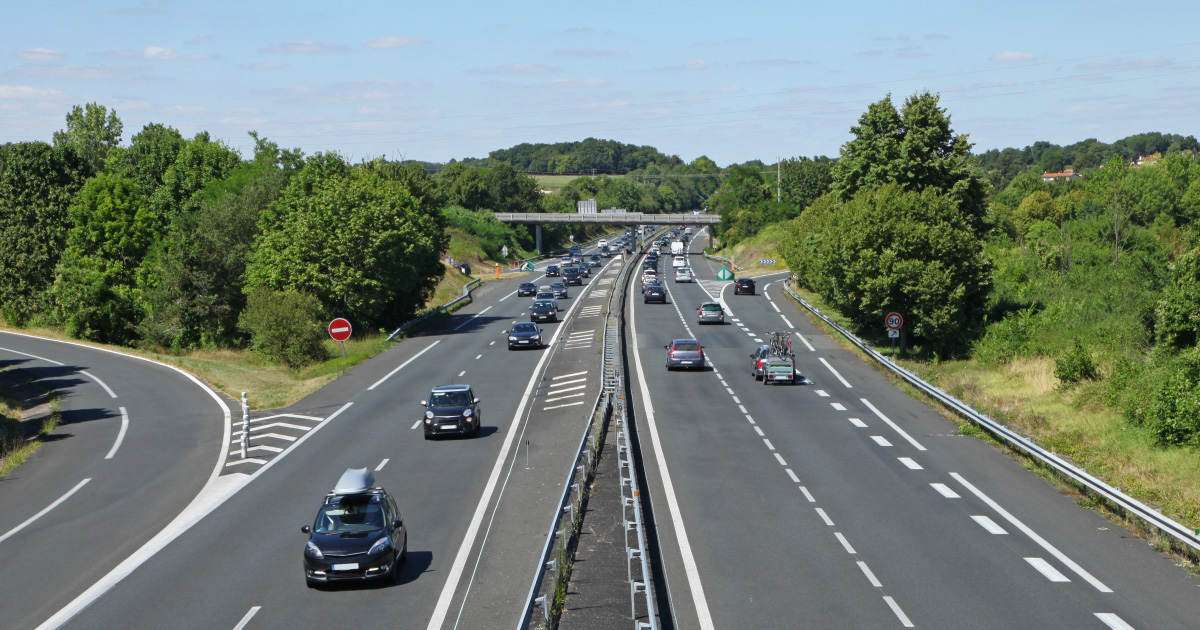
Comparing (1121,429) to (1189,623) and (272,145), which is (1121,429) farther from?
(272,145)

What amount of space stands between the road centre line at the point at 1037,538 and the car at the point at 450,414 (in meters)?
14.3

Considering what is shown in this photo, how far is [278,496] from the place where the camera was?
76.9 ft

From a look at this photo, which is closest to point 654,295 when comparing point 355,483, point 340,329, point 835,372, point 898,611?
point 835,372

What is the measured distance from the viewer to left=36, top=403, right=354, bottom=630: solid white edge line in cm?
1564

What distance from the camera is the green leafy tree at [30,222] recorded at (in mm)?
74875

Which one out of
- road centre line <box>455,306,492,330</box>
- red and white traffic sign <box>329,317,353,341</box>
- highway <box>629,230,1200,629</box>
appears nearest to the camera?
highway <box>629,230,1200,629</box>

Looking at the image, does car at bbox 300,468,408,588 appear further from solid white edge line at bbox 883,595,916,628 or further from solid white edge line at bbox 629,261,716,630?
solid white edge line at bbox 883,595,916,628

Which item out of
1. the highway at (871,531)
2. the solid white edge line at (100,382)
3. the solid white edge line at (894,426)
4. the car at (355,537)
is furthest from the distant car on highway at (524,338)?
the car at (355,537)

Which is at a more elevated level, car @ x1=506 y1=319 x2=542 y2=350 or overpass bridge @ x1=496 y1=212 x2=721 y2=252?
overpass bridge @ x1=496 y1=212 x2=721 y2=252

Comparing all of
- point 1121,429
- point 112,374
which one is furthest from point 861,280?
point 112,374

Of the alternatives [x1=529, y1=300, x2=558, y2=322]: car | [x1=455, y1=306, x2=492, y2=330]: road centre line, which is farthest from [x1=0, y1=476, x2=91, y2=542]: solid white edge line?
[x1=529, y1=300, x2=558, y2=322]: car

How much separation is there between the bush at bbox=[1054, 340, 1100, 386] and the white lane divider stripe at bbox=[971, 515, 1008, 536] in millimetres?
14750

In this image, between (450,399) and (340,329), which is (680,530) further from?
(340,329)

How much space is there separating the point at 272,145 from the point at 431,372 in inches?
2341
